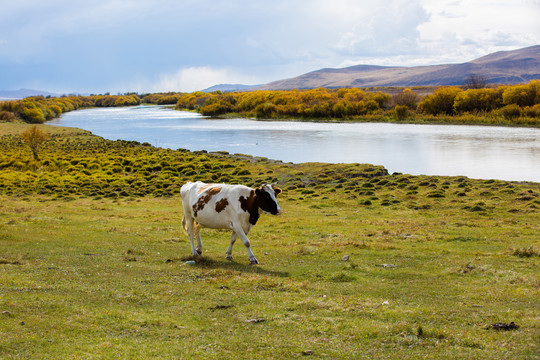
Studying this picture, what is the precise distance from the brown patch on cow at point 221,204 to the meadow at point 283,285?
148 cm

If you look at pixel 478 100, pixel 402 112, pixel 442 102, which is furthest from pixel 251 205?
pixel 442 102

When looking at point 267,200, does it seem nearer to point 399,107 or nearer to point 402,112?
point 402,112

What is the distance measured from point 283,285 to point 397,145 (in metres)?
62.6

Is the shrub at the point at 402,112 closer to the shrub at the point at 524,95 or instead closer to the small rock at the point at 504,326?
the shrub at the point at 524,95

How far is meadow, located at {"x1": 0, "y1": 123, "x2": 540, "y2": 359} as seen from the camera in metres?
7.10

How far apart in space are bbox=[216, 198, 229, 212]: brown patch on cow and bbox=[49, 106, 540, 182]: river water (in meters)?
36.3

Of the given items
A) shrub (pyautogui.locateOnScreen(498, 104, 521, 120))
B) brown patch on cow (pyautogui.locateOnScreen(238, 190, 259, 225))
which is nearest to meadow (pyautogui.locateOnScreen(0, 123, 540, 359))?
brown patch on cow (pyautogui.locateOnScreen(238, 190, 259, 225))

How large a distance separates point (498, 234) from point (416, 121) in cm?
9359

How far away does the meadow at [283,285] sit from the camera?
7098 mm

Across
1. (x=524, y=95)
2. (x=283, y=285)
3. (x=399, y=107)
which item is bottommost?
(x=283, y=285)

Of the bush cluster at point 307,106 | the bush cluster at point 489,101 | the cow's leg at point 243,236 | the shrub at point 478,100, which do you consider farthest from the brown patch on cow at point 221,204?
the bush cluster at point 307,106

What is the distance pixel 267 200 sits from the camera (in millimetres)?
13070

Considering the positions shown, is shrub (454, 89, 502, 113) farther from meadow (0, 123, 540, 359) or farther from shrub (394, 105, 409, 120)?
meadow (0, 123, 540, 359)

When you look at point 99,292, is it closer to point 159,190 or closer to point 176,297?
point 176,297
